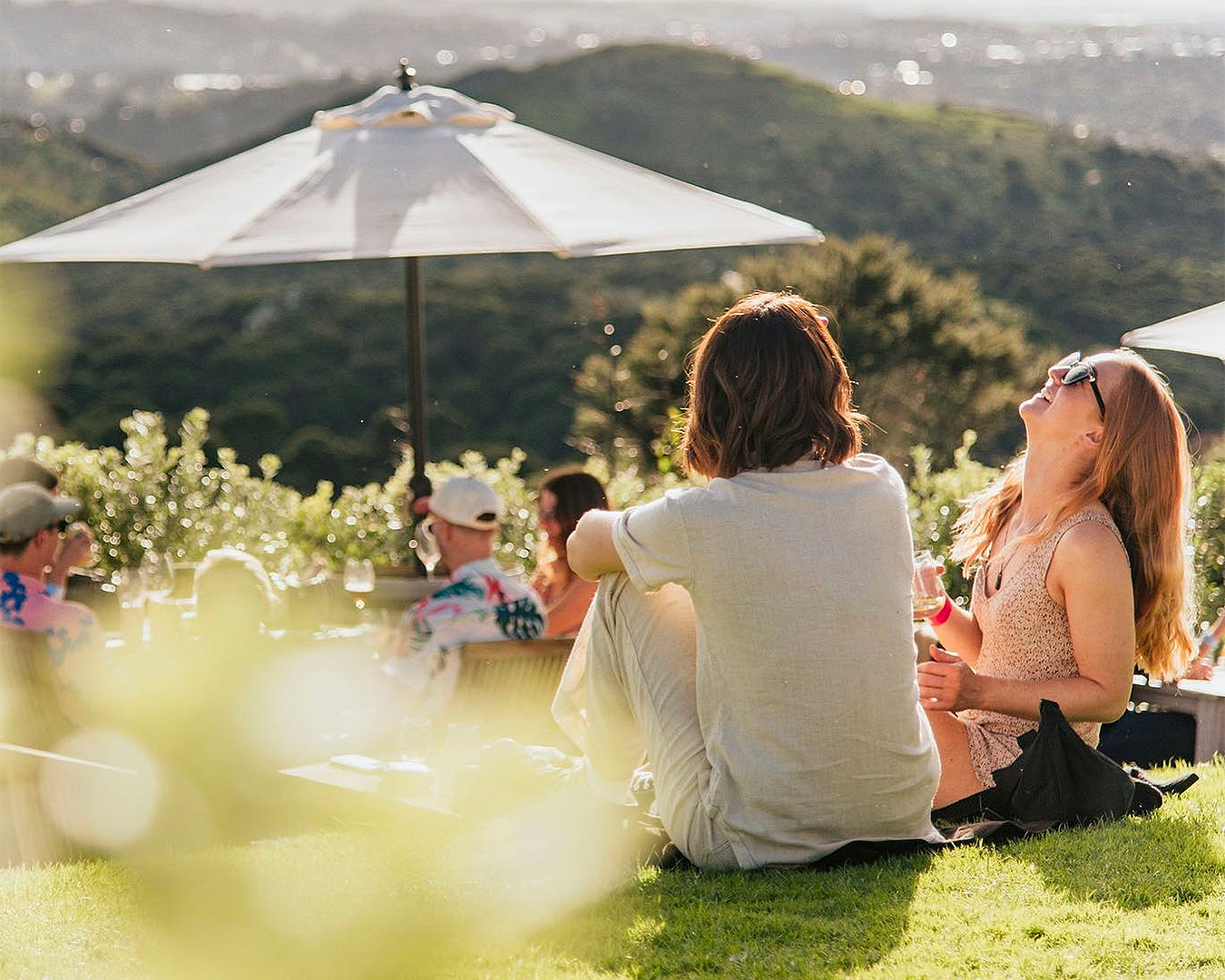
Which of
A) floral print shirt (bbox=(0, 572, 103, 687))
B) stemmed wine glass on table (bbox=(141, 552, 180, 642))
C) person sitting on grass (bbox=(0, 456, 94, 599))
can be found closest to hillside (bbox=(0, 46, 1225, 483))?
person sitting on grass (bbox=(0, 456, 94, 599))

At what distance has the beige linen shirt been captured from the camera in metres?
3.10

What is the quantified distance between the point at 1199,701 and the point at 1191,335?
1199 millimetres

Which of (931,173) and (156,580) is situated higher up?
(156,580)

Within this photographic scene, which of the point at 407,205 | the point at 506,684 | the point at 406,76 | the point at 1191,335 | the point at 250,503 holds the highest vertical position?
the point at 406,76

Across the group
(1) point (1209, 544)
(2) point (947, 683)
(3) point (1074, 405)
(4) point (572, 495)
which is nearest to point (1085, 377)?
(3) point (1074, 405)

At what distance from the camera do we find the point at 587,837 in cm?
354

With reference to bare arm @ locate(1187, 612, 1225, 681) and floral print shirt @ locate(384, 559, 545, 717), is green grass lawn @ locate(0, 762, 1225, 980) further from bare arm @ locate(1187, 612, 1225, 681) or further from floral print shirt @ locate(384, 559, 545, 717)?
bare arm @ locate(1187, 612, 1225, 681)

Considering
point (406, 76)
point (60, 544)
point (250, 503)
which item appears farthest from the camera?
point (250, 503)

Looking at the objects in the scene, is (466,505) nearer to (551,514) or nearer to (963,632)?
(551,514)

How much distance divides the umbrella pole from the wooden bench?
7.95 feet

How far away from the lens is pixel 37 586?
4211 mm

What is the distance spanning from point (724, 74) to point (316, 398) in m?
32.4

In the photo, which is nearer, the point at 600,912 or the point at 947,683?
the point at 600,912

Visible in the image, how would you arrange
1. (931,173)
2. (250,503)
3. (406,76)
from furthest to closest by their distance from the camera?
(931,173)
(250,503)
(406,76)
